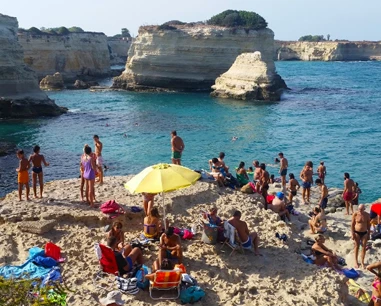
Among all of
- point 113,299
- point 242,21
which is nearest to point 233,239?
point 113,299

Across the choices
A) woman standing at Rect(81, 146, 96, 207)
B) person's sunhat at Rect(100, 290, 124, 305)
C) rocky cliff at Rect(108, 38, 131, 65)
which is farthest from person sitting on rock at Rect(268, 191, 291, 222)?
rocky cliff at Rect(108, 38, 131, 65)

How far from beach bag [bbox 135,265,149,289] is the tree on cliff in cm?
5231

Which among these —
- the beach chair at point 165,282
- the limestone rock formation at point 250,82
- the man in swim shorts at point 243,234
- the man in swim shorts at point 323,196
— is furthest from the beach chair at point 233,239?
the limestone rock formation at point 250,82

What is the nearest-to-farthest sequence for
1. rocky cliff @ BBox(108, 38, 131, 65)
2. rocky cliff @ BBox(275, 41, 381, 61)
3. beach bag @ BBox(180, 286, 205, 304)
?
beach bag @ BBox(180, 286, 205, 304), rocky cliff @ BBox(108, 38, 131, 65), rocky cliff @ BBox(275, 41, 381, 61)

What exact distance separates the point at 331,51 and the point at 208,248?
135 m

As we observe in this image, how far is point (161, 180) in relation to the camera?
9078mm

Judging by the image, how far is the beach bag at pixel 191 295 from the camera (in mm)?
7484

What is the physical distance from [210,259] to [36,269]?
347cm

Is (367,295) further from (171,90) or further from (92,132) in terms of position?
(171,90)

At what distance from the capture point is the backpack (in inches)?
435

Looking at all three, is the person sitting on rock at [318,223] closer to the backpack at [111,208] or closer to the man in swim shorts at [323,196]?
the man in swim shorts at [323,196]

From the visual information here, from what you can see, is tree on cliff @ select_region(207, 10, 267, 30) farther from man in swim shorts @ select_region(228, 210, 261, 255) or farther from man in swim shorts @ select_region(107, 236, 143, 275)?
man in swim shorts @ select_region(107, 236, 143, 275)

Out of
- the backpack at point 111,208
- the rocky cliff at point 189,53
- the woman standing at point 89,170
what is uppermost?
the rocky cliff at point 189,53

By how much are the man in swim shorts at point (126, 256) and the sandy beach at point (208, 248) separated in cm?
50
